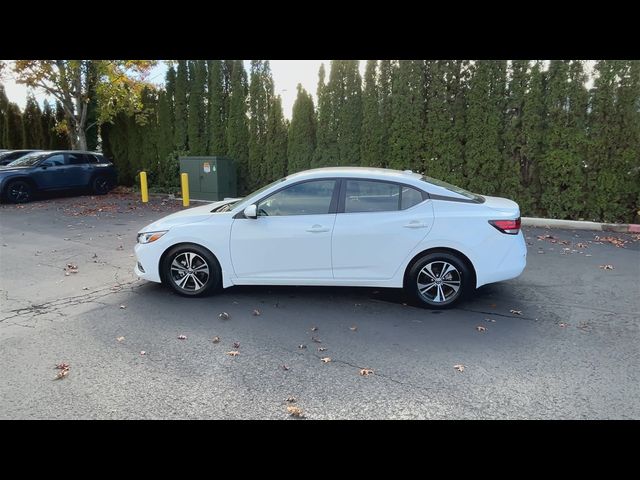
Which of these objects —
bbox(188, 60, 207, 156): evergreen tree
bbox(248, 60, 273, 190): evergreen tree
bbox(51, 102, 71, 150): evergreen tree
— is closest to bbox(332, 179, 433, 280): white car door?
bbox(248, 60, 273, 190): evergreen tree

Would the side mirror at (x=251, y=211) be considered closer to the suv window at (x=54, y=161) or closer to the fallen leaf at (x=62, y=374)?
the fallen leaf at (x=62, y=374)

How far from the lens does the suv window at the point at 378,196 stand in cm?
516

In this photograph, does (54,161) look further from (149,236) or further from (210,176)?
(149,236)

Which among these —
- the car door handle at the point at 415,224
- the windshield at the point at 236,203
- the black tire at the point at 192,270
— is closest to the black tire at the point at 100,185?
the windshield at the point at 236,203

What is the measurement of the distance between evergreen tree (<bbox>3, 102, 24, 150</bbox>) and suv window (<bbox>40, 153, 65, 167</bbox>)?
30.2ft

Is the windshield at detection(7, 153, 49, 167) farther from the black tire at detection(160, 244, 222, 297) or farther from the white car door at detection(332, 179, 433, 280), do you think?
the white car door at detection(332, 179, 433, 280)

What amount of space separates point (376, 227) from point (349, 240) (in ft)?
1.09

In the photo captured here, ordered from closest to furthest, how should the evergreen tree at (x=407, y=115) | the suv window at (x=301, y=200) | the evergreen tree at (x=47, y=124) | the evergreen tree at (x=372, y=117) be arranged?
the suv window at (x=301, y=200), the evergreen tree at (x=407, y=115), the evergreen tree at (x=372, y=117), the evergreen tree at (x=47, y=124)

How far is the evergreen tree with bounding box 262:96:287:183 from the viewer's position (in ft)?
44.5

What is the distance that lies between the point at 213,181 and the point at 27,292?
8159mm

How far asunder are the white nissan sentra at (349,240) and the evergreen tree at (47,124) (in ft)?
63.2

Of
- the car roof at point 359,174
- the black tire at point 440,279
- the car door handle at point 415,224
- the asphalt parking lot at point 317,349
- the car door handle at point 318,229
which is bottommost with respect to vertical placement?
the asphalt parking lot at point 317,349

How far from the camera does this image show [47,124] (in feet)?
69.1

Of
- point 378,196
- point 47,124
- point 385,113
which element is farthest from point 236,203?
point 47,124
